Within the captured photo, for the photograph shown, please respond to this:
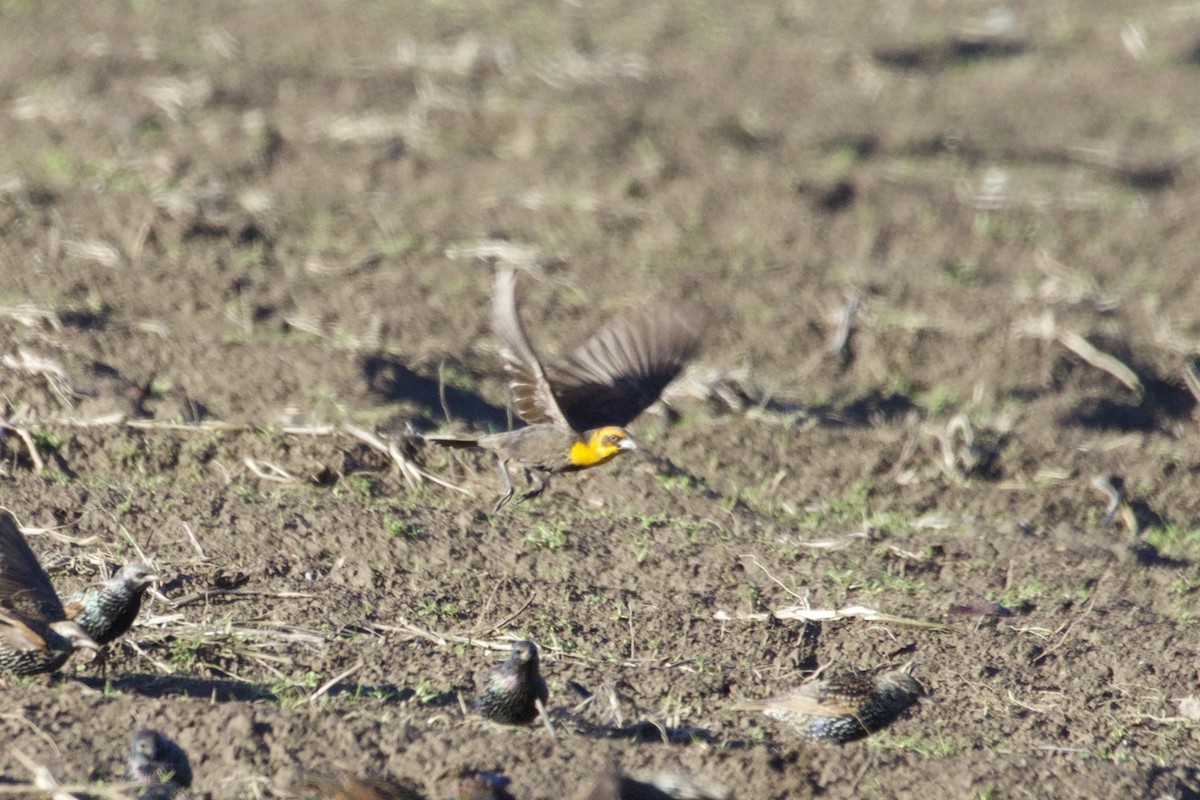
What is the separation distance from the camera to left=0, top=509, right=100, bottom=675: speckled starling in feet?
18.2

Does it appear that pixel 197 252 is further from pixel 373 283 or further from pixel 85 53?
pixel 85 53

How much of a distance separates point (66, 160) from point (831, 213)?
5.95m

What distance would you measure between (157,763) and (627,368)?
3.74 meters

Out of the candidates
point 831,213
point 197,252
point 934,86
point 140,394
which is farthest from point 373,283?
point 934,86

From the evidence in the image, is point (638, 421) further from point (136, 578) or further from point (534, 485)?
point (136, 578)

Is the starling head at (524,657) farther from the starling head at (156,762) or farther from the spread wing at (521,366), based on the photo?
the spread wing at (521,366)

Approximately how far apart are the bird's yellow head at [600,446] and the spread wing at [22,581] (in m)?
2.68

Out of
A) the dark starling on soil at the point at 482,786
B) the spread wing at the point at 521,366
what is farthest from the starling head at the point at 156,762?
the spread wing at the point at 521,366

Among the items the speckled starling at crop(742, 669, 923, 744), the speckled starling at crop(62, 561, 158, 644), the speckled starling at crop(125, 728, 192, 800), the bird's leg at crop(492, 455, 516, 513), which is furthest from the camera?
the bird's leg at crop(492, 455, 516, 513)

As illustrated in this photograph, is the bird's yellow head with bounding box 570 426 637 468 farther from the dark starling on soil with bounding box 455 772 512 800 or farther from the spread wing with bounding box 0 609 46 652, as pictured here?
the spread wing with bounding box 0 609 46 652

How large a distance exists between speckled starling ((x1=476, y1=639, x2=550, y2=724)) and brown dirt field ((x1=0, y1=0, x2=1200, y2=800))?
0.11 m

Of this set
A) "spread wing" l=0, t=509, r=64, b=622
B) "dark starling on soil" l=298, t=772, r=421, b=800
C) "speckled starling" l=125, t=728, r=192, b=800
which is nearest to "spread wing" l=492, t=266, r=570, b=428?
"spread wing" l=0, t=509, r=64, b=622

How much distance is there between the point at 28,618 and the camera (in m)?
5.61

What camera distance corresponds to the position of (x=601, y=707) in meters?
6.11
